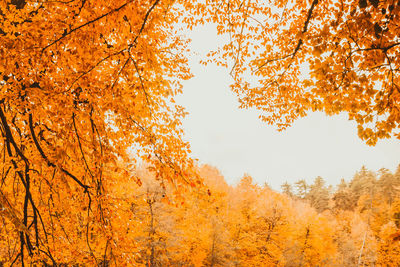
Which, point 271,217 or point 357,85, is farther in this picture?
point 271,217

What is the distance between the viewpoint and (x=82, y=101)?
11.3ft

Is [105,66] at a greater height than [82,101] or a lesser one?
greater

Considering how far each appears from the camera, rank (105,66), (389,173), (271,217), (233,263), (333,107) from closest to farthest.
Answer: (105,66), (333,107), (233,263), (271,217), (389,173)

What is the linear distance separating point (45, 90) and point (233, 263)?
2047 centimetres

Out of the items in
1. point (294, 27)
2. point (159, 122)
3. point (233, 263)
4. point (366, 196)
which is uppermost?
point (366, 196)

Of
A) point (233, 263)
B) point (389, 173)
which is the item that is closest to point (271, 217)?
point (233, 263)

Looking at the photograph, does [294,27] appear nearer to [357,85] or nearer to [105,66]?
[357,85]

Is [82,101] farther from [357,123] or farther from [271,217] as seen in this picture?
[271,217]

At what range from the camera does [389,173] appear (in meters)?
45.6

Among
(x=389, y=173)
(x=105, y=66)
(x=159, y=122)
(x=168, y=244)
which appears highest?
(x=389, y=173)

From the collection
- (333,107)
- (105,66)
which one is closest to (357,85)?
(333,107)

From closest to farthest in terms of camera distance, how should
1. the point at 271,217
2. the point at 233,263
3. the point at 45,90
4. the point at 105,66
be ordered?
the point at 45,90 → the point at 105,66 → the point at 233,263 → the point at 271,217

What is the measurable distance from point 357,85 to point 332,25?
102cm

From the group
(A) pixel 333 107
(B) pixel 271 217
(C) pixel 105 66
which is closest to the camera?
(C) pixel 105 66
